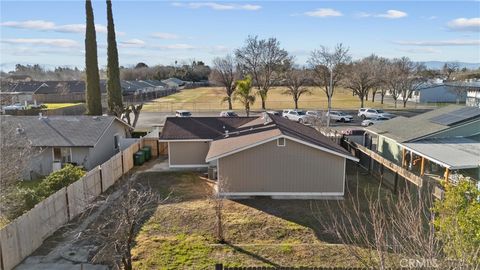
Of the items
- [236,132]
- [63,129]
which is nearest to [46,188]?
[63,129]

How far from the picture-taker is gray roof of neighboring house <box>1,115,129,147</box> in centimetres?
2441

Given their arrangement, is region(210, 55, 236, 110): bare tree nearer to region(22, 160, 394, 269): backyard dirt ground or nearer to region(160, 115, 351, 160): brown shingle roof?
region(160, 115, 351, 160): brown shingle roof

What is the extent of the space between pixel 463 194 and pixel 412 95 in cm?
6846

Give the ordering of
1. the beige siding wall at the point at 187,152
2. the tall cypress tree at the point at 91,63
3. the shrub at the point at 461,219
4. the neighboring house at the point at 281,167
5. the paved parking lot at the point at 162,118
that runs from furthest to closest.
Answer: the paved parking lot at the point at 162,118 → the tall cypress tree at the point at 91,63 → the beige siding wall at the point at 187,152 → the neighboring house at the point at 281,167 → the shrub at the point at 461,219

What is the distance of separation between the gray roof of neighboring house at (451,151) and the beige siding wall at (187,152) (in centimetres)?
1305

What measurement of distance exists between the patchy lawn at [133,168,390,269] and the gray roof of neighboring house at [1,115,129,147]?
25.7 feet

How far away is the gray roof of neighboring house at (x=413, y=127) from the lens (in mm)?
24594

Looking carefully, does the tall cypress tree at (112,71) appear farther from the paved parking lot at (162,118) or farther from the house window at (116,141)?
the house window at (116,141)

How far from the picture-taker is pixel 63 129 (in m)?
25.6

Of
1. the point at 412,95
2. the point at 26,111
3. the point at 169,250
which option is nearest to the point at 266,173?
the point at 169,250

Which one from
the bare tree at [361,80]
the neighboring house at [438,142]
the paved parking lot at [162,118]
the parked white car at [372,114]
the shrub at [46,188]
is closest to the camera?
the shrub at [46,188]

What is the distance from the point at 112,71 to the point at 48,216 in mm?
25578

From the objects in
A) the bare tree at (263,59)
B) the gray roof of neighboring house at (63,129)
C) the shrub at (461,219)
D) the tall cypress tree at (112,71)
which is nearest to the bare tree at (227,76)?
the bare tree at (263,59)

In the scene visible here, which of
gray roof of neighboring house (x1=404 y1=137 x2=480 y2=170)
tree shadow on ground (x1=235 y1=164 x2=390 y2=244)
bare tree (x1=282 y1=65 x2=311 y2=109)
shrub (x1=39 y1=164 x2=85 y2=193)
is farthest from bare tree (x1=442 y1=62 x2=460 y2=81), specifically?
shrub (x1=39 y1=164 x2=85 y2=193)
